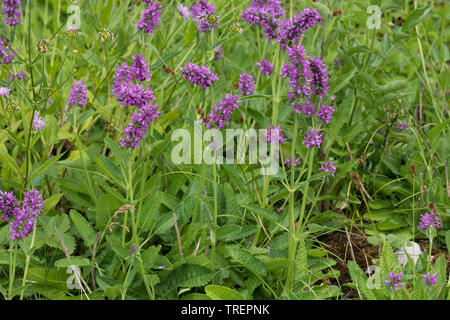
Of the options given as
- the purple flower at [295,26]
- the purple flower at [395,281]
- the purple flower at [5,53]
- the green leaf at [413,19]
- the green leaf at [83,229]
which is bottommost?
the purple flower at [395,281]

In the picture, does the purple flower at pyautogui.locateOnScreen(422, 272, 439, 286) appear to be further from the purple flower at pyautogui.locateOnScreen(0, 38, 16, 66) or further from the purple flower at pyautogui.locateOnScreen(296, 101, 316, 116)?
the purple flower at pyautogui.locateOnScreen(0, 38, 16, 66)

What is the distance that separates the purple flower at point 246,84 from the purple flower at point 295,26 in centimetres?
26

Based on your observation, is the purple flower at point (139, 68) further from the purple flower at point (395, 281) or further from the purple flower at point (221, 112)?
the purple flower at point (395, 281)

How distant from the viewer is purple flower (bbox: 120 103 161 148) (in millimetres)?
1407

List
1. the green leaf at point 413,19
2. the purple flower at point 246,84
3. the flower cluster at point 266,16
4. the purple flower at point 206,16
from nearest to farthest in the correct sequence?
1. the flower cluster at point 266,16
2. the purple flower at point 206,16
3. the purple flower at point 246,84
4. the green leaf at point 413,19

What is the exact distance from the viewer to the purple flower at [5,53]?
66.4 inches

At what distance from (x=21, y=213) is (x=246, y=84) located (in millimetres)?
806

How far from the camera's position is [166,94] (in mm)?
2271

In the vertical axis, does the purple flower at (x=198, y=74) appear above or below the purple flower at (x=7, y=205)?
above

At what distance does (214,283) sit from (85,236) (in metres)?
0.40

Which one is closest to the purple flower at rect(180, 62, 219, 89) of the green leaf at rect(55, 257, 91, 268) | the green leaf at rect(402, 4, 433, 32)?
the green leaf at rect(55, 257, 91, 268)

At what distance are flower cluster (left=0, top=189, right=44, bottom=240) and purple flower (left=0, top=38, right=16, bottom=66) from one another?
0.46m

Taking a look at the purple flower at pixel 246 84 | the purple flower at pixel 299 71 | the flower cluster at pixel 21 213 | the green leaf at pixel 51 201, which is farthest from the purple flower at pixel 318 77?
the green leaf at pixel 51 201

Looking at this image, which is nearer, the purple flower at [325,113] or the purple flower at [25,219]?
the purple flower at [25,219]
